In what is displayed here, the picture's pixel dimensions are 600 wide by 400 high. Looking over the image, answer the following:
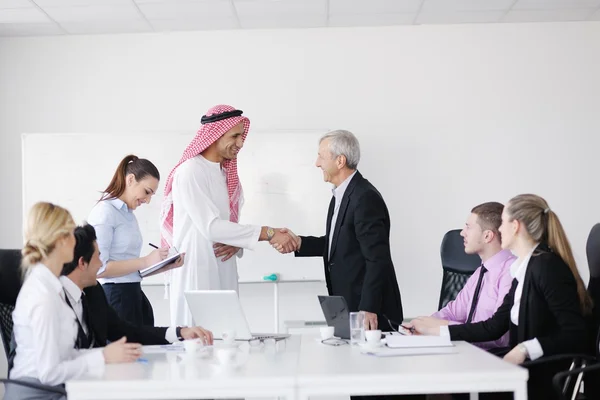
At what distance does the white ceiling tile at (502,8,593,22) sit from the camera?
5.21 m

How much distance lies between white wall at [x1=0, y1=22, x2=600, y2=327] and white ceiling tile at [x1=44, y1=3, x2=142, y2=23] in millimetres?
357

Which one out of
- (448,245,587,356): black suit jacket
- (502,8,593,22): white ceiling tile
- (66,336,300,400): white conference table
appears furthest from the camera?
(502,8,593,22): white ceiling tile

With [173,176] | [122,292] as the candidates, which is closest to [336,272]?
[173,176]

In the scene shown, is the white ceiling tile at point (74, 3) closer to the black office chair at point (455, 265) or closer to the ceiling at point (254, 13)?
the ceiling at point (254, 13)

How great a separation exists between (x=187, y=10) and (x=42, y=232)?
9.67 feet

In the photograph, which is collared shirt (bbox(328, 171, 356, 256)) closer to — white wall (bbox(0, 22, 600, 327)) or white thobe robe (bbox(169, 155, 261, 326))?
white thobe robe (bbox(169, 155, 261, 326))

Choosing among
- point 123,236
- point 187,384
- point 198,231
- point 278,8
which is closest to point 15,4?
point 278,8

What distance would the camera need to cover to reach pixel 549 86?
17.9 feet

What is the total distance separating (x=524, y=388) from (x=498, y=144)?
3.57 m

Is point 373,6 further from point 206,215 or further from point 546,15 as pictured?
point 206,215

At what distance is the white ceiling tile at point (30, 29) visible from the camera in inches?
207

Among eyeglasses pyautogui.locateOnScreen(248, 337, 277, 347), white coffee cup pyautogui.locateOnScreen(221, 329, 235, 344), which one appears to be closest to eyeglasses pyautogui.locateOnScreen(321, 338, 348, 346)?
eyeglasses pyautogui.locateOnScreen(248, 337, 277, 347)

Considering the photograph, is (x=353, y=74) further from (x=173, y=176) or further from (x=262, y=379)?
(x=262, y=379)

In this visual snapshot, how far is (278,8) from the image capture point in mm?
5008
